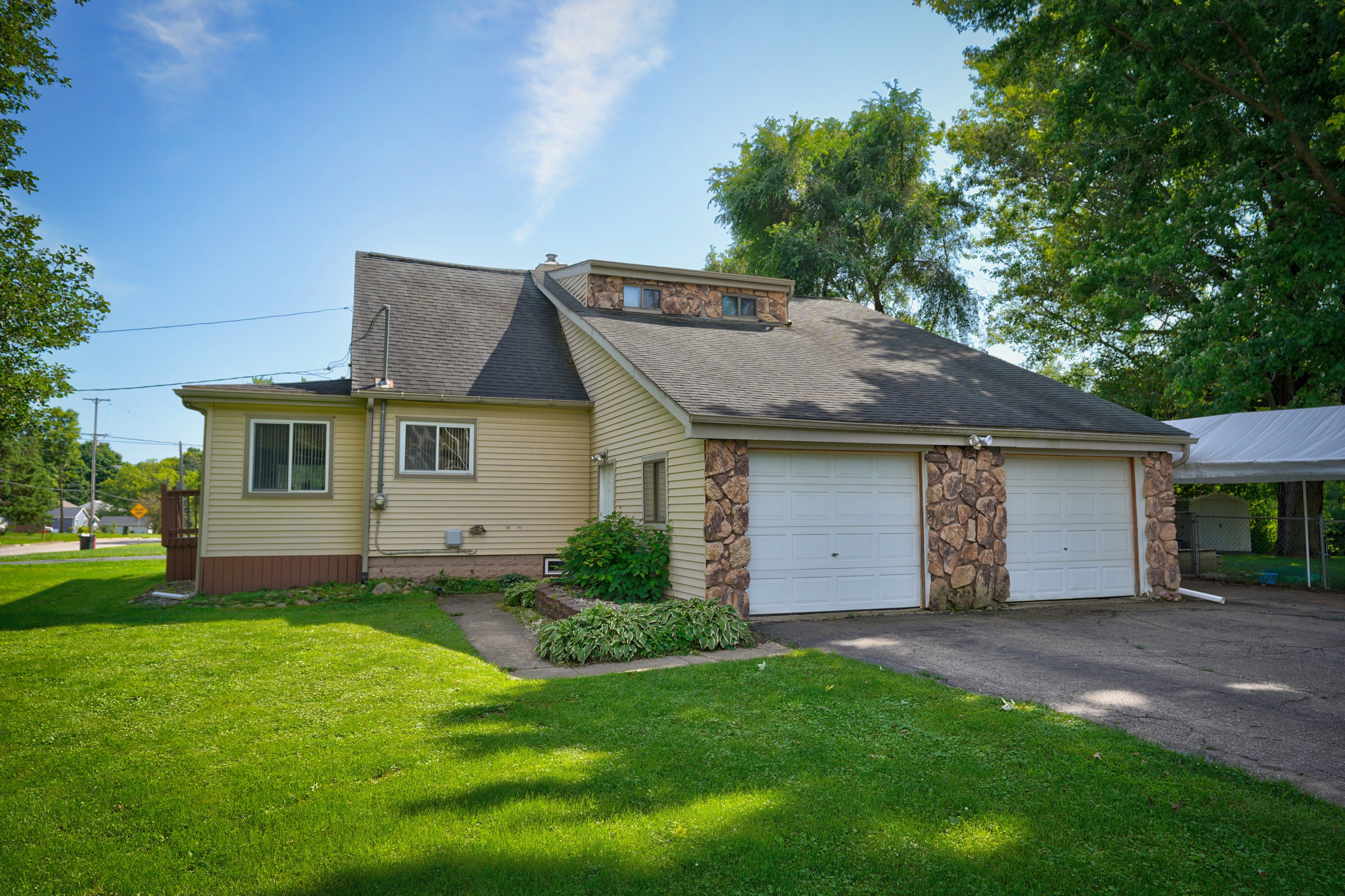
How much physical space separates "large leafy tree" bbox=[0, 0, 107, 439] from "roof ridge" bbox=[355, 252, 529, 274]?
7047mm

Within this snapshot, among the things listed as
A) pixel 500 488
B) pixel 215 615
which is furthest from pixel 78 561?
pixel 500 488

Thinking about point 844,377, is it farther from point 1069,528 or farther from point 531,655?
point 531,655

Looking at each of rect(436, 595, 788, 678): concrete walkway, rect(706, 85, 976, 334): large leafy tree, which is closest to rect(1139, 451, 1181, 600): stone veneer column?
rect(436, 595, 788, 678): concrete walkway

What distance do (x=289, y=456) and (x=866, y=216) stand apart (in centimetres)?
2072

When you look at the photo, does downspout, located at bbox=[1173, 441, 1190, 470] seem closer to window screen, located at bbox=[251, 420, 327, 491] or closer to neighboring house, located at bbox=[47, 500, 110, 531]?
window screen, located at bbox=[251, 420, 327, 491]

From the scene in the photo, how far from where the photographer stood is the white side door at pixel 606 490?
41.8 feet

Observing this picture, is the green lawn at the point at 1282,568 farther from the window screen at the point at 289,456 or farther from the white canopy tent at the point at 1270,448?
the window screen at the point at 289,456

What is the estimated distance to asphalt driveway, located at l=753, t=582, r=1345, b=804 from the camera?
4.80 meters

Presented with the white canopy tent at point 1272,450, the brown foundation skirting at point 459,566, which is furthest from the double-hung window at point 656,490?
the white canopy tent at point 1272,450

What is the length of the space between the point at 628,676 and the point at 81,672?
4936 mm

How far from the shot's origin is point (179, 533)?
13148 millimetres

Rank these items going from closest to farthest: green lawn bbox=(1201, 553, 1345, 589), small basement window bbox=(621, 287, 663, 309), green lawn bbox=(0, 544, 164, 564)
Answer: small basement window bbox=(621, 287, 663, 309) → green lawn bbox=(1201, 553, 1345, 589) → green lawn bbox=(0, 544, 164, 564)

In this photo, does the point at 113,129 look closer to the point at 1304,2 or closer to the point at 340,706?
the point at 340,706

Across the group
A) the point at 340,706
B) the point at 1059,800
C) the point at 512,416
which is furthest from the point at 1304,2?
the point at 340,706
